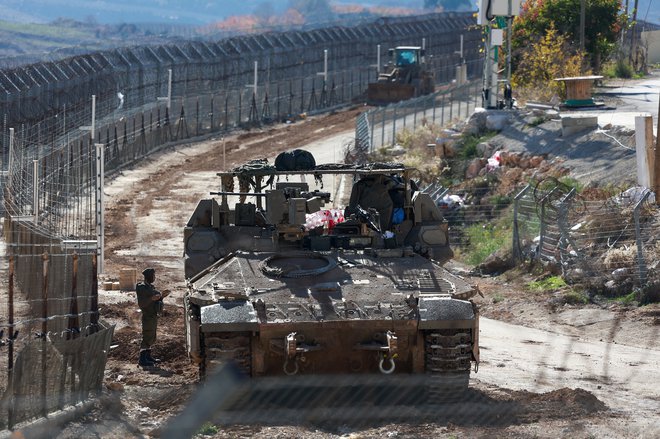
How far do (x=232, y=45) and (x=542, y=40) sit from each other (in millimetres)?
17895

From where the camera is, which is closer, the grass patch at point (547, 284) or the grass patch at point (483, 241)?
the grass patch at point (547, 284)

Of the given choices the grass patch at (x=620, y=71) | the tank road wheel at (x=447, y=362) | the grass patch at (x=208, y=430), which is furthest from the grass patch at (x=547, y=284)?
the grass patch at (x=620, y=71)

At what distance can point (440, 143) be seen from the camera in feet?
119

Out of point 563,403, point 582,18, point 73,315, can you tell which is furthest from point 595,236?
point 582,18

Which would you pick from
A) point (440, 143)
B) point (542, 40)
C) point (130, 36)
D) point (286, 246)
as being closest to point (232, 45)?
point (542, 40)

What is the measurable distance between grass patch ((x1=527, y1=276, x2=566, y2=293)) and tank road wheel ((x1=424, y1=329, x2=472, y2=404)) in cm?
863

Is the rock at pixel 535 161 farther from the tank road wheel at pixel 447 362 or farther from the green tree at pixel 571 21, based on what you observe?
the tank road wheel at pixel 447 362

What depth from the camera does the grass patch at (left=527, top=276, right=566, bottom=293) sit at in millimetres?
24609

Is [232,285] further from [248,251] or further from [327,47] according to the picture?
[327,47]

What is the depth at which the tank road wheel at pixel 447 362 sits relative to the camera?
52.7ft

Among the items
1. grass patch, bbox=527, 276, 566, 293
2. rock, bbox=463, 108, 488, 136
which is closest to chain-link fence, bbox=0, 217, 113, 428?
grass patch, bbox=527, 276, 566, 293

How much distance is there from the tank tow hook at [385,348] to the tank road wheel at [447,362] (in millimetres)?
420

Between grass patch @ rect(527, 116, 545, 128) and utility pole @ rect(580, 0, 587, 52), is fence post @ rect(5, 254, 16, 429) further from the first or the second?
utility pole @ rect(580, 0, 587, 52)

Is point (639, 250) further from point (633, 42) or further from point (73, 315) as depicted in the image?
point (633, 42)
